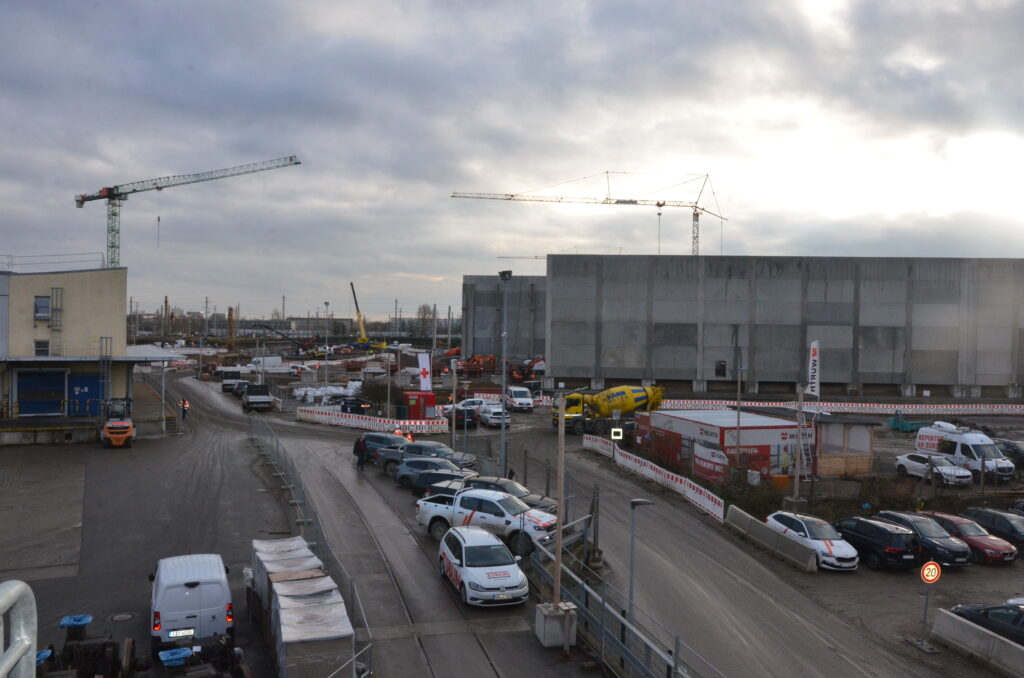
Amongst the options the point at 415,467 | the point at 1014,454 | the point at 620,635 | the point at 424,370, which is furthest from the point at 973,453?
the point at 424,370

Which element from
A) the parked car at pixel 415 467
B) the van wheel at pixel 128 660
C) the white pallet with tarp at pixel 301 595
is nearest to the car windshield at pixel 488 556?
the white pallet with tarp at pixel 301 595

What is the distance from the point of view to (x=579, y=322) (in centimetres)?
6894

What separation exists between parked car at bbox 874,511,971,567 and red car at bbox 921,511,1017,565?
12.4 inches

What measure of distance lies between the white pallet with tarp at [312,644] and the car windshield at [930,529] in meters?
17.8

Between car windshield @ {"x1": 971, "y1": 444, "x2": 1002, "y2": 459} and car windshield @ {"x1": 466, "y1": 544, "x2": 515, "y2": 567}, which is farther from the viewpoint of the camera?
car windshield @ {"x1": 971, "y1": 444, "x2": 1002, "y2": 459}

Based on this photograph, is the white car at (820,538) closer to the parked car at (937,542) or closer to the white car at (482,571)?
the parked car at (937,542)

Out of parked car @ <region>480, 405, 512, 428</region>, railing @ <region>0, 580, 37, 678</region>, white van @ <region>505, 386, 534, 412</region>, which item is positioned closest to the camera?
railing @ <region>0, 580, 37, 678</region>

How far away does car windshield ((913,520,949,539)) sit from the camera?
21406 millimetres

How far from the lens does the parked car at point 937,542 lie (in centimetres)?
2061

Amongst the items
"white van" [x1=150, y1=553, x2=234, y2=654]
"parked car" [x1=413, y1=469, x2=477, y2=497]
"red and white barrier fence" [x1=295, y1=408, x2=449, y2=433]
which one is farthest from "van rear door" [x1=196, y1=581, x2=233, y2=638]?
"red and white barrier fence" [x1=295, y1=408, x2=449, y2=433]

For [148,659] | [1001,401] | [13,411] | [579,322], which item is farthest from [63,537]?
[1001,401]

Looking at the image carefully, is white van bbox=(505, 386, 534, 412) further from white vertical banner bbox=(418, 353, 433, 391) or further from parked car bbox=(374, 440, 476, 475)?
parked car bbox=(374, 440, 476, 475)

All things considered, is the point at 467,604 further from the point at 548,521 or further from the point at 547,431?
the point at 547,431

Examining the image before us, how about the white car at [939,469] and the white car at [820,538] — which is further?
the white car at [939,469]
